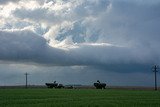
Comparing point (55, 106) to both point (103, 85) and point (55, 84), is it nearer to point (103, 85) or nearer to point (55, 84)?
point (103, 85)

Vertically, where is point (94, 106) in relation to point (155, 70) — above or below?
below

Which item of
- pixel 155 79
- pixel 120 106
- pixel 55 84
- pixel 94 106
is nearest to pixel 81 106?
pixel 94 106

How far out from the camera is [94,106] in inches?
1069

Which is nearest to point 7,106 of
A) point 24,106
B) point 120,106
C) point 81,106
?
point 24,106

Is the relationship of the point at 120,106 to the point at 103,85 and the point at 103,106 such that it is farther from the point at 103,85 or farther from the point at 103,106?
the point at 103,85

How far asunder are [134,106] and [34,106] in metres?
6.78

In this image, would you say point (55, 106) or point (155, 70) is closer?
point (55, 106)

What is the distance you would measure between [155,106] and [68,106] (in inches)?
237

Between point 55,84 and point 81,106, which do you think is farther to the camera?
point 55,84

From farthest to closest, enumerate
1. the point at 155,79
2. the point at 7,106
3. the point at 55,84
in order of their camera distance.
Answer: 1. the point at 55,84
2. the point at 155,79
3. the point at 7,106

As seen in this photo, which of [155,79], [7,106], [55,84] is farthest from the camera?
[55,84]

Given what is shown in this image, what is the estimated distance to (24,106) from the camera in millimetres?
26766

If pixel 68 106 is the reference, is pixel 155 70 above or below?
above

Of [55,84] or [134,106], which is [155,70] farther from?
[134,106]
